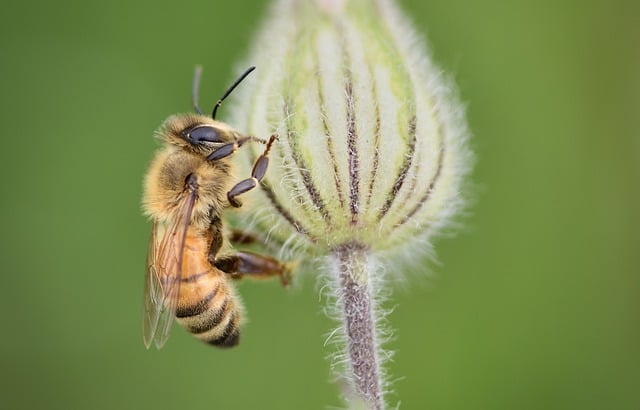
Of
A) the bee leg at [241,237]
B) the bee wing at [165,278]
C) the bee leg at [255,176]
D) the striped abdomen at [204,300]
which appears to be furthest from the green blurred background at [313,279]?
the bee leg at [255,176]

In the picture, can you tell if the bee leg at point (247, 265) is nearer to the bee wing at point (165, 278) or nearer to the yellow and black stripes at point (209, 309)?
the yellow and black stripes at point (209, 309)

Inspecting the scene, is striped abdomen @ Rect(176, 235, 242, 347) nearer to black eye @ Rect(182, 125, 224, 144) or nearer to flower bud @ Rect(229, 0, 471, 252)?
flower bud @ Rect(229, 0, 471, 252)

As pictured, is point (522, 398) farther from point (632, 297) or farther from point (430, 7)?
point (430, 7)

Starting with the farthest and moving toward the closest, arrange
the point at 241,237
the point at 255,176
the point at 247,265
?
the point at 241,237
the point at 247,265
the point at 255,176

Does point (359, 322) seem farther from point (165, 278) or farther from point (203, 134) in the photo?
point (203, 134)

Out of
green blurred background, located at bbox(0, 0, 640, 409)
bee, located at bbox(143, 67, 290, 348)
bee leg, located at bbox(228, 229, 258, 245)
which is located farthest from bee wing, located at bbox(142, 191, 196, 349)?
green blurred background, located at bbox(0, 0, 640, 409)

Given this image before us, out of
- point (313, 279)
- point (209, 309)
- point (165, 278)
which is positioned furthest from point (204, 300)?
point (313, 279)

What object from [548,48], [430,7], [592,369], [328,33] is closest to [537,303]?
[592,369]
